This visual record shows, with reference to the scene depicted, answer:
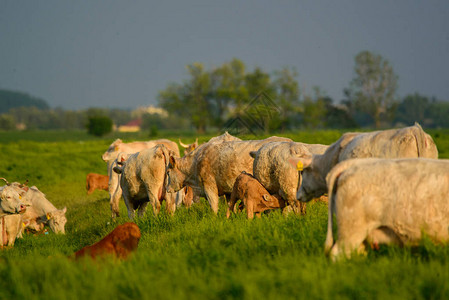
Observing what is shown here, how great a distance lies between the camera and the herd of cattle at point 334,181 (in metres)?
5.95

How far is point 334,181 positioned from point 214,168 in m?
6.21

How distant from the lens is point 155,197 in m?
13.1

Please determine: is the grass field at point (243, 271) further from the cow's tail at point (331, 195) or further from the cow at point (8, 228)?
the cow at point (8, 228)

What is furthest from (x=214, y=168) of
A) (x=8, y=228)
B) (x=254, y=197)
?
(x=8, y=228)

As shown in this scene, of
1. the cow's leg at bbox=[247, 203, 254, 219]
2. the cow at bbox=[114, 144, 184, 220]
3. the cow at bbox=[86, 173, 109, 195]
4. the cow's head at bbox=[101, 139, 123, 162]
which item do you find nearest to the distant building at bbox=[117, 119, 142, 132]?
the cow at bbox=[86, 173, 109, 195]

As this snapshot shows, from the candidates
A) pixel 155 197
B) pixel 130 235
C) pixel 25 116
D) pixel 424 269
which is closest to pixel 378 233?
pixel 424 269

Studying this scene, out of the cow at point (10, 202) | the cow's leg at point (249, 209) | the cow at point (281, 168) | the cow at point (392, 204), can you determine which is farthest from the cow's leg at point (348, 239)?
the cow at point (10, 202)

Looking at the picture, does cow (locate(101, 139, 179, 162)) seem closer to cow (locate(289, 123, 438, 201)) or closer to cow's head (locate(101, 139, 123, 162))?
cow's head (locate(101, 139, 123, 162))

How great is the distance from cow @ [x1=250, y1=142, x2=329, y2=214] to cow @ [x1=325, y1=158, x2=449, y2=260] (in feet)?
13.2

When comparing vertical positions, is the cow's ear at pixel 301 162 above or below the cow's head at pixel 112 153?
above

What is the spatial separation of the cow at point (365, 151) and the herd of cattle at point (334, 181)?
0.05ft

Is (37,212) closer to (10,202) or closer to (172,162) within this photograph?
(10,202)

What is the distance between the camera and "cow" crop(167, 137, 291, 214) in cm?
1210

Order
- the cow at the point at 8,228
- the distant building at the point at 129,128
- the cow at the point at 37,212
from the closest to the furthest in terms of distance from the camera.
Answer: the cow at the point at 8,228 → the cow at the point at 37,212 → the distant building at the point at 129,128
